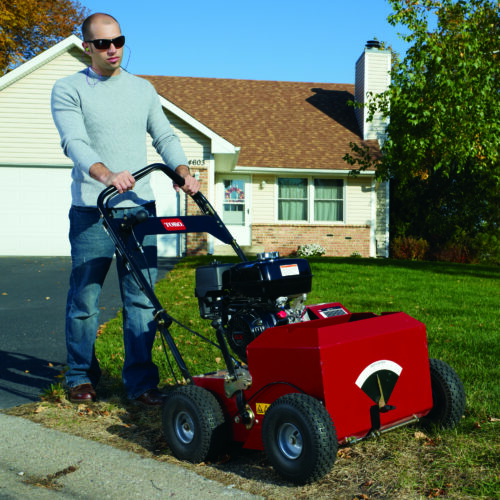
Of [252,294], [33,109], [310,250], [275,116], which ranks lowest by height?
[310,250]

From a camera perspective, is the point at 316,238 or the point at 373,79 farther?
the point at 373,79

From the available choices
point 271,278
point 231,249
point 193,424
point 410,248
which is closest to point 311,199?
point 231,249

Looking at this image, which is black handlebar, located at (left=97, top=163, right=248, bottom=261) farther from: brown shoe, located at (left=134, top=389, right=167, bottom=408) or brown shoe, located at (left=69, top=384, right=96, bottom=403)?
brown shoe, located at (left=69, top=384, right=96, bottom=403)

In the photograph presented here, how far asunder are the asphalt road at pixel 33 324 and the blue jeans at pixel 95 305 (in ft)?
1.68

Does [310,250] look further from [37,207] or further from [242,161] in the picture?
[37,207]

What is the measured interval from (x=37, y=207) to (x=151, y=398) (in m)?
12.6

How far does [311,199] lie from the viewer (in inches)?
719

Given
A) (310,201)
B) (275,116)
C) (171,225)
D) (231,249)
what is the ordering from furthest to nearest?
(275,116) < (310,201) < (231,249) < (171,225)

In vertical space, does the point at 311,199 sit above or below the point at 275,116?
below

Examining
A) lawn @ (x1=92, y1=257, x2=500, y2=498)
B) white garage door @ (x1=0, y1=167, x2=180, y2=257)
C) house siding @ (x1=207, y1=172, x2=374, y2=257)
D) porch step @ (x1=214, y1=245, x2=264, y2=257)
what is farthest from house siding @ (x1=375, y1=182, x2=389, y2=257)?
lawn @ (x1=92, y1=257, x2=500, y2=498)

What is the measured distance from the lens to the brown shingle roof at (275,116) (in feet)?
59.1

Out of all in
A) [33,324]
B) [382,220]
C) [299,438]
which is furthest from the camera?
[382,220]

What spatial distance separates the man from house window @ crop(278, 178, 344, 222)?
47.3 feet

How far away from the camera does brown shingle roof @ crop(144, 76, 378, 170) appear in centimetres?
1800
